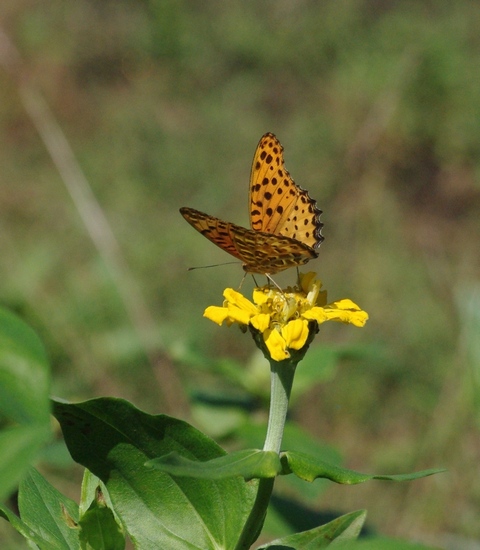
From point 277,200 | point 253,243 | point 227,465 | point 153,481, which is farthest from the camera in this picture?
point 277,200

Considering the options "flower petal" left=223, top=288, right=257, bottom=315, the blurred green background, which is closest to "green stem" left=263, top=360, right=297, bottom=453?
"flower petal" left=223, top=288, right=257, bottom=315

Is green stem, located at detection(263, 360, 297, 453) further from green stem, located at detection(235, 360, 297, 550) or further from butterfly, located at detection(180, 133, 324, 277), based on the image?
butterfly, located at detection(180, 133, 324, 277)

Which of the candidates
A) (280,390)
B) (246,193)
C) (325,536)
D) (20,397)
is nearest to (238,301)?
(280,390)

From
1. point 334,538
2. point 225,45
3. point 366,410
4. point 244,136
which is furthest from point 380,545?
point 225,45

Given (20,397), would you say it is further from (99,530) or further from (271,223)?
(271,223)

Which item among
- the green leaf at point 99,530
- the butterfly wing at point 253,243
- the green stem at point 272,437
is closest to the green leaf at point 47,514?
the green leaf at point 99,530

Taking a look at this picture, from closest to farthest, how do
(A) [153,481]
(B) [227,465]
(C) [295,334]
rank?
(B) [227,465] < (A) [153,481] < (C) [295,334]

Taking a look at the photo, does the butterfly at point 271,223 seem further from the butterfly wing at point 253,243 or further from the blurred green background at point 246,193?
the blurred green background at point 246,193
